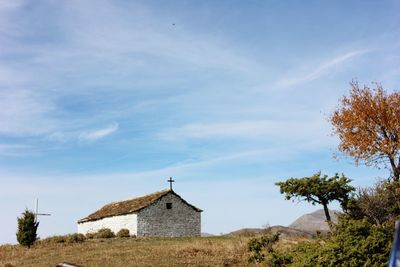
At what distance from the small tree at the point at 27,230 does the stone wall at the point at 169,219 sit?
11734 millimetres

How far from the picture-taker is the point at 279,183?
24344 mm

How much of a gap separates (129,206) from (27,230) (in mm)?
14440

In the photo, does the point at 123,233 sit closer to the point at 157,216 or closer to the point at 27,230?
the point at 157,216

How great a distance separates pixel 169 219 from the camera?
4984 cm

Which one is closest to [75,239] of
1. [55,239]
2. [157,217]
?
[55,239]

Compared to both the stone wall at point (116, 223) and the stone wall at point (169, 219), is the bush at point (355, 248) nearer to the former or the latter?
the stone wall at point (169, 219)

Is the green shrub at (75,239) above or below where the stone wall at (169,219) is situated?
below

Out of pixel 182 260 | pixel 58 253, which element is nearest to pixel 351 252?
pixel 182 260

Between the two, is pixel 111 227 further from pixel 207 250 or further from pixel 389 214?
pixel 389 214

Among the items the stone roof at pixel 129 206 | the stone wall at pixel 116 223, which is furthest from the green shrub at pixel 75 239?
the stone roof at pixel 129 206

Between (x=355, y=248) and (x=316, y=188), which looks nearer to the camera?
(x=355, y=248)

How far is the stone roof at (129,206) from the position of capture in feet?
161

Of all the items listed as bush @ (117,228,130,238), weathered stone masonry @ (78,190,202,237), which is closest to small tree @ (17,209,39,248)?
bush @ (117,228,130,238)

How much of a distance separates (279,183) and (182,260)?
22.9ft
